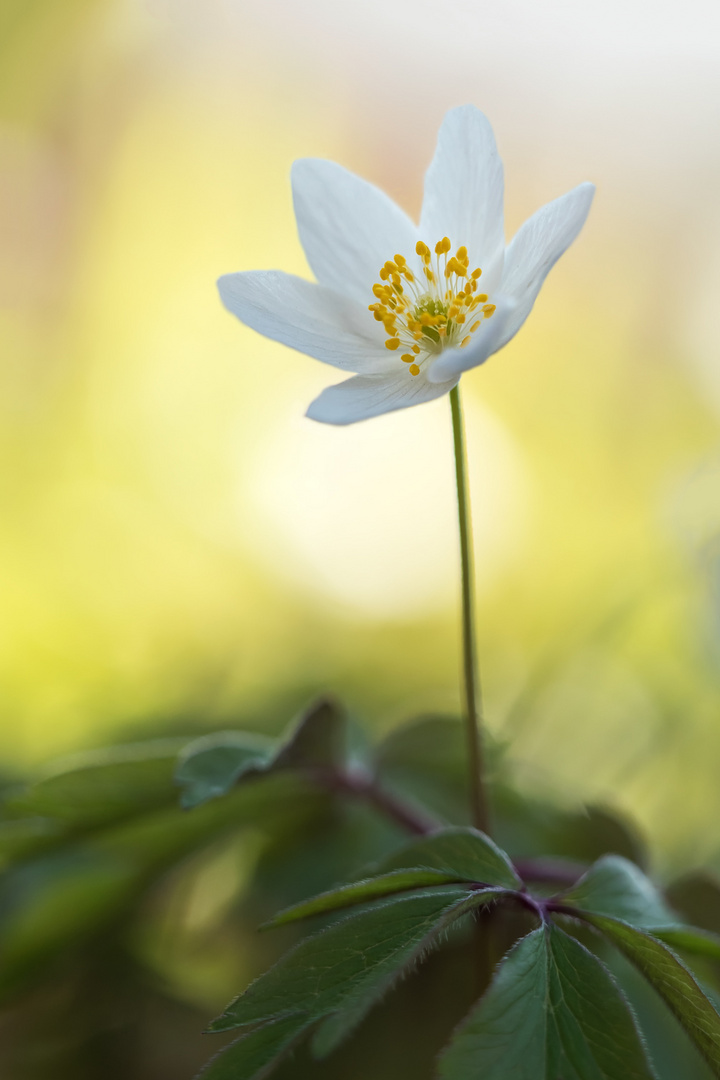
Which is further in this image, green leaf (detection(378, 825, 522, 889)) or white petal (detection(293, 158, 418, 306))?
white petal (detection(293, 158, 418, 306))

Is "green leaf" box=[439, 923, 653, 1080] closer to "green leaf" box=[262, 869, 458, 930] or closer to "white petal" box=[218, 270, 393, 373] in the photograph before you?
"green leaf" box=[262, 869, 458, 930]

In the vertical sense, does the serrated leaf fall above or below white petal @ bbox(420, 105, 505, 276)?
below

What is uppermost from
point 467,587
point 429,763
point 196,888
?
point 467,587

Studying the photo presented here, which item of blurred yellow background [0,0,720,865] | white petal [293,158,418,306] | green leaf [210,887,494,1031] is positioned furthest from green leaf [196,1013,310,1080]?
blurred yellow background [0,0,720,865]

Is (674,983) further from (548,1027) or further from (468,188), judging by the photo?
(468,188)

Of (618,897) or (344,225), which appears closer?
(618,897)

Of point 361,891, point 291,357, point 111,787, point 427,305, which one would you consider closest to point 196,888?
point 111,787
